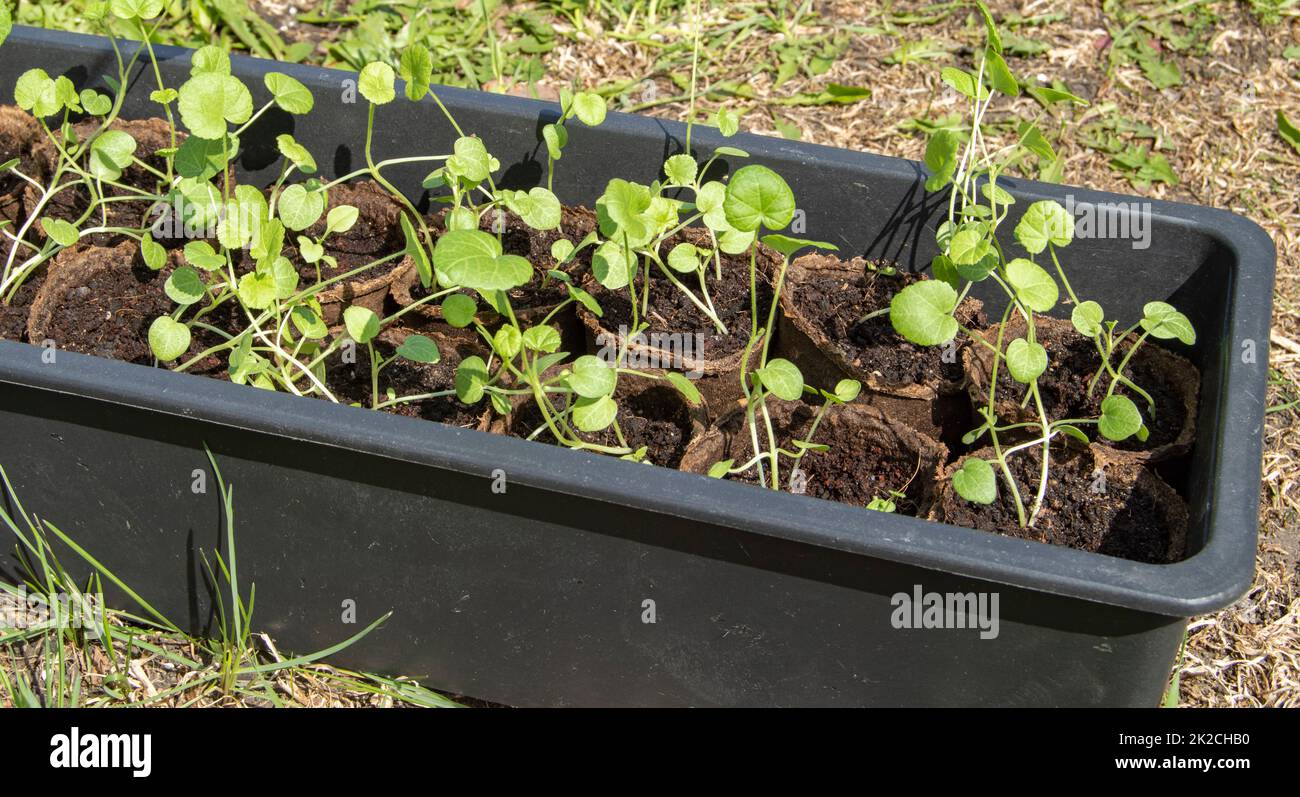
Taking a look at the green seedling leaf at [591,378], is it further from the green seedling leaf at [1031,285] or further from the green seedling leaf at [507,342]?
the green seedling leaf at [1031,285]

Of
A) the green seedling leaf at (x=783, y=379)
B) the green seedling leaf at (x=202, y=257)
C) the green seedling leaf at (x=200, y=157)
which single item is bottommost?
the green seedling leaf at (x=783, y=379)

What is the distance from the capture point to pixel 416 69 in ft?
5.15

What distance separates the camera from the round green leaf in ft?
4.57

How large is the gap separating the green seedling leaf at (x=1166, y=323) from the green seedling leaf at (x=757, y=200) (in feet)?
1.52

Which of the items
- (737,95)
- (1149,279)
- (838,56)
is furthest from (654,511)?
(838,56)

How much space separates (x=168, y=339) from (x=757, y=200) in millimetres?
705

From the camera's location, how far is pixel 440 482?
1247 millimetres

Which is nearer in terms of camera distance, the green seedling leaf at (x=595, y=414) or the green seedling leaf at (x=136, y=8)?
the green seedling leaf at (x=595, y=414)

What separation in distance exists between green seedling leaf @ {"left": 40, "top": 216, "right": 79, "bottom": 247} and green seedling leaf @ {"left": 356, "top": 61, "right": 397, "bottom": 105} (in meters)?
0.42

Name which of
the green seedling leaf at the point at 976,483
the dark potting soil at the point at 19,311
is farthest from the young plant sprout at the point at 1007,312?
the dark potting soil at the point at 19,311

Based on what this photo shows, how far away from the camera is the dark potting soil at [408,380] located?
1.55 meters
